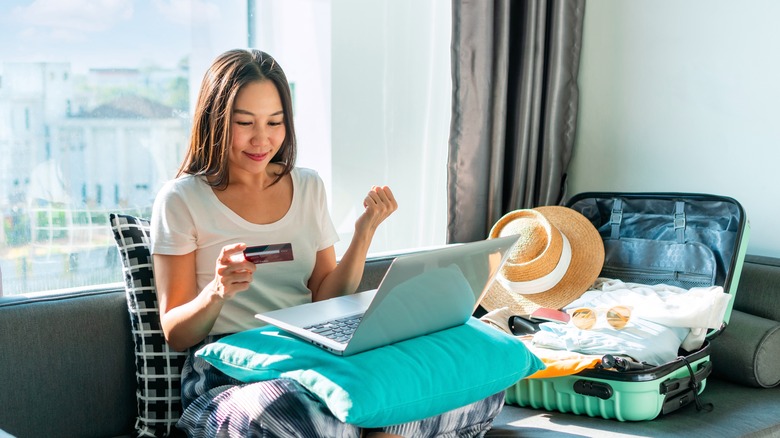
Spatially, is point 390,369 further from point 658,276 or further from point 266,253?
point 658,276

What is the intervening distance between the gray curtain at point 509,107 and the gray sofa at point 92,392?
98cm

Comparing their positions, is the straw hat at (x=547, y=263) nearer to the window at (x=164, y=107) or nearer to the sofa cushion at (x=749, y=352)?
the sofa cushion at (x=749, y=352)

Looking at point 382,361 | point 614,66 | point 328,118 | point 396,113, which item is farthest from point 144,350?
point 614,66

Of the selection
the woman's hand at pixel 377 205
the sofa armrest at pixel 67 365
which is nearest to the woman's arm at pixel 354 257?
the woman's hand at pixel 377 205

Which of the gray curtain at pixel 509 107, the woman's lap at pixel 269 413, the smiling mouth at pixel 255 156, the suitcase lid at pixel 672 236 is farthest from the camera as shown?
the gray curtain at pixel 509 107

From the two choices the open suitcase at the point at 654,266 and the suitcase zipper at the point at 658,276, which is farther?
the suitcase zipper at the point at 658,276

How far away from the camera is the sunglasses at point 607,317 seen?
6.35 ft

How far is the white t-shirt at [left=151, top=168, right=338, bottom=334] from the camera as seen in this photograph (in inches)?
65.1

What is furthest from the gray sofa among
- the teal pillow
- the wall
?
the wall

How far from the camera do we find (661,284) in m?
2.24

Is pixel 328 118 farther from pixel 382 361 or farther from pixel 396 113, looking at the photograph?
pixel 382 361

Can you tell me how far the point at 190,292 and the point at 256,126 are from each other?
0.37 m

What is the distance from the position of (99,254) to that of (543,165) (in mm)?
1512

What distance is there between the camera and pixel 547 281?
7.57 ft
